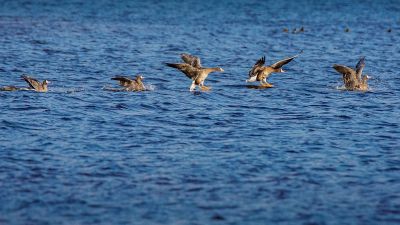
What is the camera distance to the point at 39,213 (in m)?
13.2

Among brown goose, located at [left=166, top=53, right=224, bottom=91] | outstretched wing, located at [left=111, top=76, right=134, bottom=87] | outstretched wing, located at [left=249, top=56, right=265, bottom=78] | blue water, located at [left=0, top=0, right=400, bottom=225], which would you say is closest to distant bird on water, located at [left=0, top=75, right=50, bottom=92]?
blue water, located at [left=0, top=0, right=400, bottom=225]

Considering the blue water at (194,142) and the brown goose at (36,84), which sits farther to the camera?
the brown goose at (36,84)

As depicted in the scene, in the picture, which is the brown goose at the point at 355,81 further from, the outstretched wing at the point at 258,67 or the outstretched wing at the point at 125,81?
the outstretched wing at the point at 125,81

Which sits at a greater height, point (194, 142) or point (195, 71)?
point (195, 71)

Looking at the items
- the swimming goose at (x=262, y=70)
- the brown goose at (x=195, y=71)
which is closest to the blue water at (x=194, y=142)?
the brown goose at (x=195, y=71)

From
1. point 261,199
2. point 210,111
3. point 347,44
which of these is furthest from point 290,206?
point 347,44

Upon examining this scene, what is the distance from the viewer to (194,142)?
18.5 m

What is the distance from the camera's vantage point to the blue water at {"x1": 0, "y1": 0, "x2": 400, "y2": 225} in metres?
13.6

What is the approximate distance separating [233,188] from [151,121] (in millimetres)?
6708

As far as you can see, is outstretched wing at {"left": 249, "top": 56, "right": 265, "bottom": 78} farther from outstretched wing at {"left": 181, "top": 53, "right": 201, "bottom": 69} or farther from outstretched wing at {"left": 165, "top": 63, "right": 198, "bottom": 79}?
outstretched wing at {"left": 165, "top": 63, "right": 198, "bottom": 79}

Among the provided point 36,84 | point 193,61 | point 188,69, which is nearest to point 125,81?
point 188,69

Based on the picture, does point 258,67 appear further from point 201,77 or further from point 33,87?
point 33,87

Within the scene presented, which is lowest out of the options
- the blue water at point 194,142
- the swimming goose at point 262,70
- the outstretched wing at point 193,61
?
the blue water at point 194,142

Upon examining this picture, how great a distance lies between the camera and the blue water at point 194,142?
13.6 m
